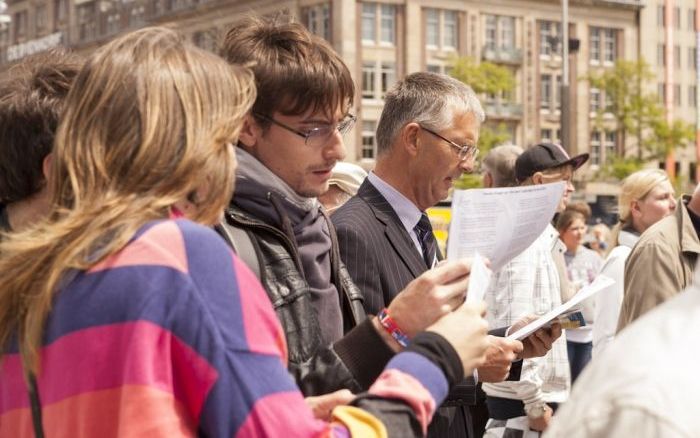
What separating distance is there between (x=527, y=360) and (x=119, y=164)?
3839mm

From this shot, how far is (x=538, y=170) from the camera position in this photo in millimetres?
7090

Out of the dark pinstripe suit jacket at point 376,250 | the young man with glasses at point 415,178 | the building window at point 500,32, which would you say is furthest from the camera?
the building window at point 500,32

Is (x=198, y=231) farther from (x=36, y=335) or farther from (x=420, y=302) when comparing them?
(x=420, y=302)

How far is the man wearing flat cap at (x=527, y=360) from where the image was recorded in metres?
5.70

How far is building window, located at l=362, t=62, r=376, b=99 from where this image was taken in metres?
65.1

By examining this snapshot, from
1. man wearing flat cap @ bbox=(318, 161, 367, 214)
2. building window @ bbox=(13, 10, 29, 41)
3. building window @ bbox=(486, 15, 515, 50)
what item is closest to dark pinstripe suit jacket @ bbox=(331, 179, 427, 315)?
man wearing flat cap @ bbox=(318, 161, 367, 214)

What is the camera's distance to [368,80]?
65125mm

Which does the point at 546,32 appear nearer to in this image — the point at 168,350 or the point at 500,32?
the point at 500,32

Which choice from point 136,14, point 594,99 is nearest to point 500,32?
point 594,99

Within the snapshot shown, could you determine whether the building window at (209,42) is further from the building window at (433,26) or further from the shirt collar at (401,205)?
the building window at (433,26)

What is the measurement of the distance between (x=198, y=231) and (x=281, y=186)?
110 centimetres

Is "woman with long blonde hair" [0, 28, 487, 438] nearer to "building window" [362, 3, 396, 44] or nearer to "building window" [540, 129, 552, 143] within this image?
"building window" [362, 3, 396, 44]

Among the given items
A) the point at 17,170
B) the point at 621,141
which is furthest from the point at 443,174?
the point at 621,141

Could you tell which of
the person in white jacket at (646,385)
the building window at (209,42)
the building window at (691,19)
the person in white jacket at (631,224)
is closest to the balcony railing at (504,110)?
the building window at (691,19)
